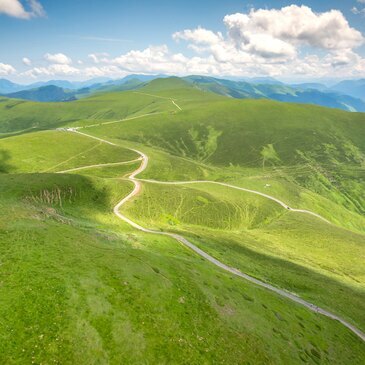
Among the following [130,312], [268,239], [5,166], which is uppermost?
[130,312]

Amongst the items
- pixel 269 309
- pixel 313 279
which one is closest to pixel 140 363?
pixel 269 309

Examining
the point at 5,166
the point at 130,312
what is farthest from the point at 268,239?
the point at 5,166

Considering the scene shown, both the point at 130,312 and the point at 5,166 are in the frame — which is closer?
the point at 130,312

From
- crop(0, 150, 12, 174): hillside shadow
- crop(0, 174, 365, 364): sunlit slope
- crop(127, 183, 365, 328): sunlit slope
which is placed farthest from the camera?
crop(0, 150, 12, 174): hillside shadow

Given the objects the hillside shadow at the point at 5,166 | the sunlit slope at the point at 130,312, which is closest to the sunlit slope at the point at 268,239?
the sunlit slope at the point at 130,312

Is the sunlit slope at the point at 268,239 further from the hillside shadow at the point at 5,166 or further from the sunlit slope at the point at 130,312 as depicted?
the hillside shadow at the point at 5,166

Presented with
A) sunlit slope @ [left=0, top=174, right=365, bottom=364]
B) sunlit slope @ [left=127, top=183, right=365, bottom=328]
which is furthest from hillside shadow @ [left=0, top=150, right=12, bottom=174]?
sunlit slope @ [left=0, top=174, right=365, bottom=364]

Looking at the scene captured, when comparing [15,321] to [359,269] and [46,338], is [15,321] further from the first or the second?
[359,269]

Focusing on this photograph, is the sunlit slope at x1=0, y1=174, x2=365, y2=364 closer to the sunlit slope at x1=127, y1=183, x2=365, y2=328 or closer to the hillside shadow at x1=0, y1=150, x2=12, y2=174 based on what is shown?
the sunlit slope at x1=127, y1=183, x2=365, y2=328

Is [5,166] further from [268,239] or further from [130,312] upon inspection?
[130,312]
